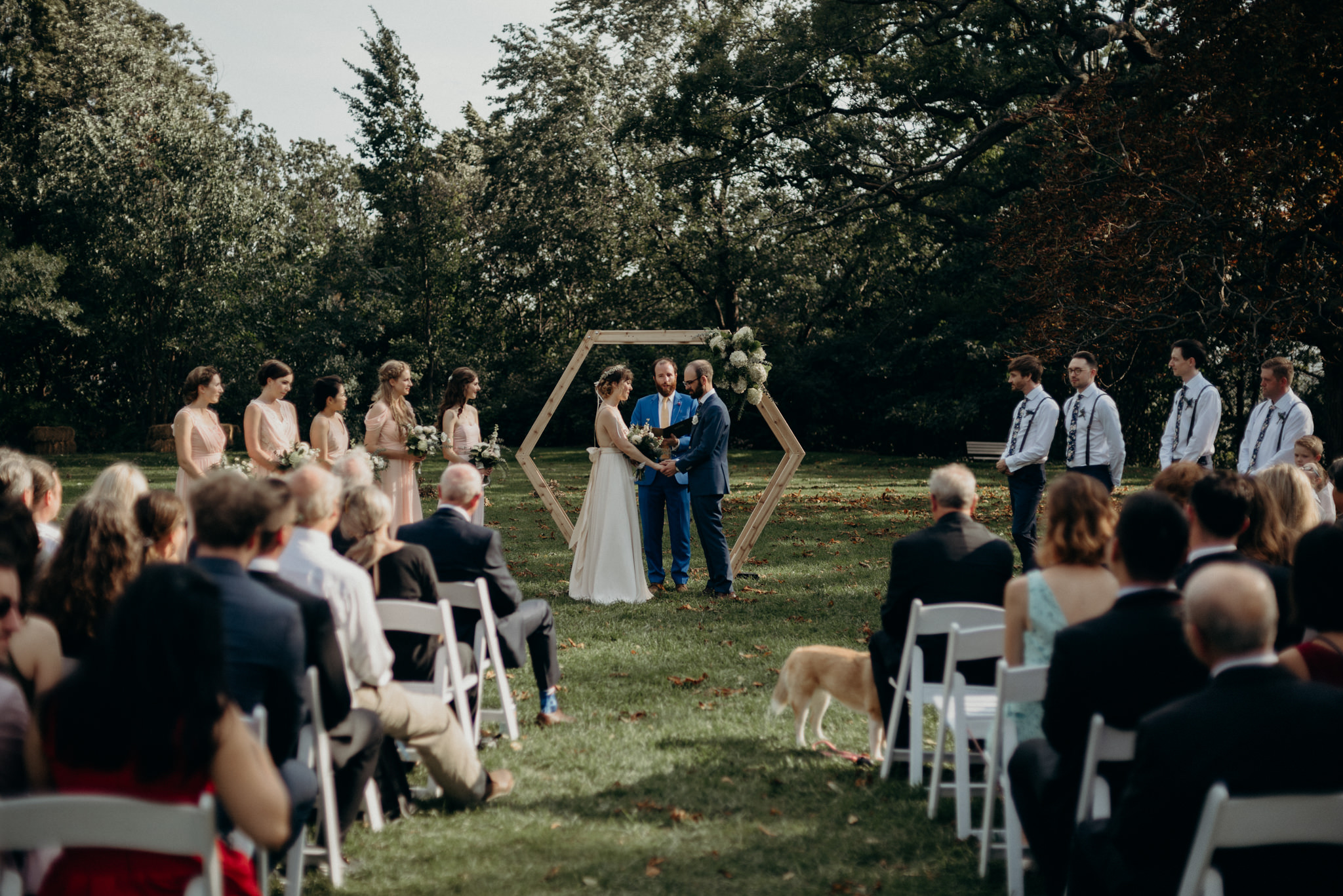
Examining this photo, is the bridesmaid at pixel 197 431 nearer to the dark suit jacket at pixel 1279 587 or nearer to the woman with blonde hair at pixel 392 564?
the woman with blonde hair at pixel 392 564

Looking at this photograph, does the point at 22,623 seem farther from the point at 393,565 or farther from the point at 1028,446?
the point at 1028,446

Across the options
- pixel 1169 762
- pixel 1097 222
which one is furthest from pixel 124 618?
pixel 1097 222

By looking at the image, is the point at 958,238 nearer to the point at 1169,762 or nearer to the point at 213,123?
the point at 213,123

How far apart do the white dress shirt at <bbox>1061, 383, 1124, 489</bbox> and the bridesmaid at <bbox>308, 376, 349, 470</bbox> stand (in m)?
6.39

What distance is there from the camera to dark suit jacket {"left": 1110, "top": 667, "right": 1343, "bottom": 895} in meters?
2.54

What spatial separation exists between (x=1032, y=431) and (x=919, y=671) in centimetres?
534

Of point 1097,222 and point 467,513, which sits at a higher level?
point 1097,222

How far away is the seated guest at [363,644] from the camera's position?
4137 mm

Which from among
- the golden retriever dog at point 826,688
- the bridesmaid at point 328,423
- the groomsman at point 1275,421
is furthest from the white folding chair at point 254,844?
the groomsman at point 1275,421

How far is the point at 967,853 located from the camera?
425 centimetres

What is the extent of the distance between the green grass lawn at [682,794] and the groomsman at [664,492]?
0.66 m

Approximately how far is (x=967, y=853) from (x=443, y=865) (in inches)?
83.5

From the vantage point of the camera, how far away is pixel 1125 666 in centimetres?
325

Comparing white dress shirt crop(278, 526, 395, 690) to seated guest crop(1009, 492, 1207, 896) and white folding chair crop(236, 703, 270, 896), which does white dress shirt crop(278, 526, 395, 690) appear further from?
seated guest crop(1009, 492, 1207, 896)
